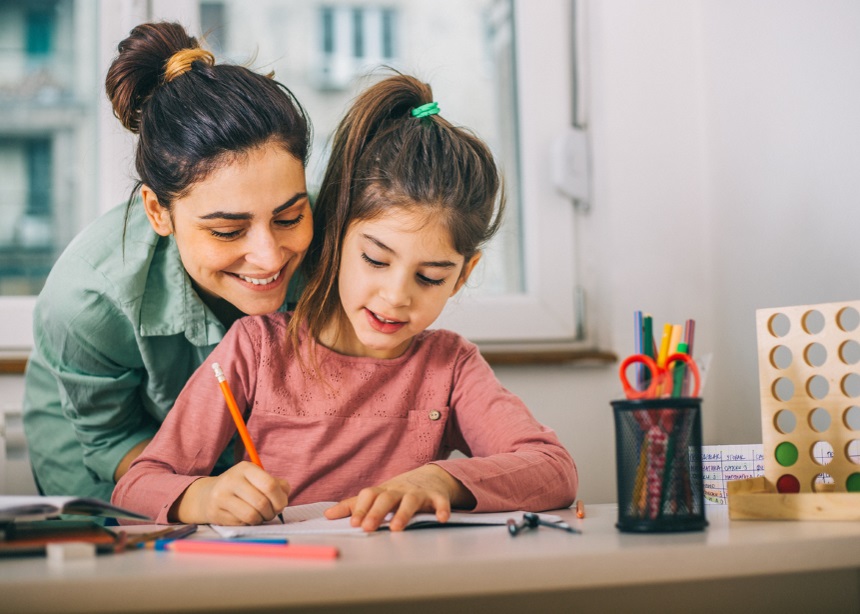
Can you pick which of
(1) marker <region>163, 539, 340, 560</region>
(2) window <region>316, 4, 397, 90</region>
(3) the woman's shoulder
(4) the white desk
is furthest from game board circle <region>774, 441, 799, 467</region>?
(2) window <region>316, 4, 397, 90</region>

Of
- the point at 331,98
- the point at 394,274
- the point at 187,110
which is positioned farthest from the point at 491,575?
the point at 331,98

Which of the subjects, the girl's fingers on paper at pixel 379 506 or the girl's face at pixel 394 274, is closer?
the girl's fingers on paper at pixel 379 506

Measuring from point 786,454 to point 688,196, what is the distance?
1011mm

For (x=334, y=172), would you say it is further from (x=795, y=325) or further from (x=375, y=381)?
(x=795, y=325)

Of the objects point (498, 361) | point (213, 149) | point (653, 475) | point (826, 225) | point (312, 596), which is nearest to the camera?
point (312, 596)

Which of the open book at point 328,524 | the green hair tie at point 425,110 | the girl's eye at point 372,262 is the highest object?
the green hair tie at point 425,110

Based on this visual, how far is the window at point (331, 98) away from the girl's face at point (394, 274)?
1.96 ft

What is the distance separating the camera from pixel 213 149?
40.8 inches

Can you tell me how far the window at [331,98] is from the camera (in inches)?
63.9

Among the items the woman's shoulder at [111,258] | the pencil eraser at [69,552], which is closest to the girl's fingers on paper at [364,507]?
the pencil eraser at [69,552]

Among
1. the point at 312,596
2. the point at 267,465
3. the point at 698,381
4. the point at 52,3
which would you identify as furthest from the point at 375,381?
the point at 52,3

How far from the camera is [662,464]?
2.19 feet

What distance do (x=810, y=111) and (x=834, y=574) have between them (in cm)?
87

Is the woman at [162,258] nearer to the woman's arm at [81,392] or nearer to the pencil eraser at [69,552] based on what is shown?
the woman's arm at [81,392]
